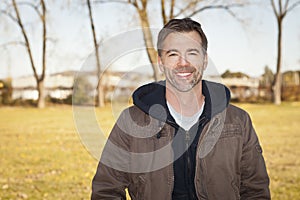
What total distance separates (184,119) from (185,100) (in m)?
0.11

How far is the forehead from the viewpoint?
7.68 ft

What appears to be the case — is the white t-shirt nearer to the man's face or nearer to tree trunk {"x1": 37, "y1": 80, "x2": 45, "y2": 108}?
the man's face

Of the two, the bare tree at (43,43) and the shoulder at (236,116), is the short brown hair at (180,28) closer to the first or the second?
the shoulder at (236,116)

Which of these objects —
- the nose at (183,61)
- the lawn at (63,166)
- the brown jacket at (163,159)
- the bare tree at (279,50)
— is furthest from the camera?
the bare tree at (279,50)

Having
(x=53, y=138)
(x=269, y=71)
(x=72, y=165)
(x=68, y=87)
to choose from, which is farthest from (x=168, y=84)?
(x=269, y=71)

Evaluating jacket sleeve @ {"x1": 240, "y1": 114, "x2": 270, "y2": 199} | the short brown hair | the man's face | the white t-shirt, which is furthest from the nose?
jacket sleeve @ {"x1": 240, "y1": 114, "x2": 270, "y2": 199}

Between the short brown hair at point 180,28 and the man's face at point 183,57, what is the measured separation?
0.02 meters

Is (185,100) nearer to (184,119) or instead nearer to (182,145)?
(184,119)

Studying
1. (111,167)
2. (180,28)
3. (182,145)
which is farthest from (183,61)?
(111,167)

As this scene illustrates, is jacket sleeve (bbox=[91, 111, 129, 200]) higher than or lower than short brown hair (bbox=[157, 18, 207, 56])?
lower

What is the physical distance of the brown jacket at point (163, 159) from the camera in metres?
2.25

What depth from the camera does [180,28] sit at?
2338 millimetres

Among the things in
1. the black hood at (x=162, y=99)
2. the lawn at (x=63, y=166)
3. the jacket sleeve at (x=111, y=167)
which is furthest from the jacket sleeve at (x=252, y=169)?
the lawn at (x=63, y=166)

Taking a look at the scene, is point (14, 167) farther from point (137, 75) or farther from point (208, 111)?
point (208, 111)
